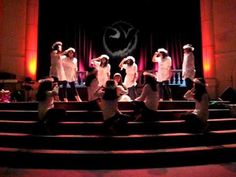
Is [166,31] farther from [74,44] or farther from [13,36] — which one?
[13,36]

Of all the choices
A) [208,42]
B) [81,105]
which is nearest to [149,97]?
[81,105]

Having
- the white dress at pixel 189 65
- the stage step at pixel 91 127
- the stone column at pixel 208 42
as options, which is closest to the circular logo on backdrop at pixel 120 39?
the stone column at pixel 208 42

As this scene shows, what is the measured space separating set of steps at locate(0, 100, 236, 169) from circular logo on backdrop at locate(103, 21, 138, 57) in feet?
21.3

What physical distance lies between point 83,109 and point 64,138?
1.64m

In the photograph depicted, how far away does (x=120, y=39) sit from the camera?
1241 centimetres

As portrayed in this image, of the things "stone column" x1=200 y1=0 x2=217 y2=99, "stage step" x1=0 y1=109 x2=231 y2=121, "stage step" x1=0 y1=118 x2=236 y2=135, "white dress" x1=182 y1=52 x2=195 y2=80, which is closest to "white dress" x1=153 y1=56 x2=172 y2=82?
"white dress" x1=182 y1=52 x2=195 y2=80

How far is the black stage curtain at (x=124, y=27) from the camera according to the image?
39.2 feet

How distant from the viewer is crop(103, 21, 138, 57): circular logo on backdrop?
40.4ft

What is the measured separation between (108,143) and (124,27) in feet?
28.2

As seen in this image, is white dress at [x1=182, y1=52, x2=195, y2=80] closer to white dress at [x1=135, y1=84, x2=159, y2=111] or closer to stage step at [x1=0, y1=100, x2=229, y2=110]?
stage step at [x1=0, y1=100, x2=229, y2=110]

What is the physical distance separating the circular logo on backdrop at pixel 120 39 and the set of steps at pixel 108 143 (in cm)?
649

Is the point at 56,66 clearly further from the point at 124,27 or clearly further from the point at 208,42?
the point at 208,42

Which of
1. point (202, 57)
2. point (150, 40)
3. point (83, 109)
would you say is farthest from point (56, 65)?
point (202, 57)

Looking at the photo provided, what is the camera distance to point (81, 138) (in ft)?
16.6
